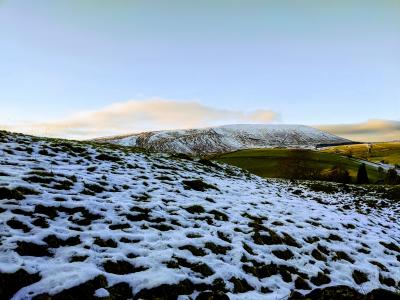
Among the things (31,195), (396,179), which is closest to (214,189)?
(31,195)

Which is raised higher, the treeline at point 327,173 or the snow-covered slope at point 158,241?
the snow-covered slope at point 158,241

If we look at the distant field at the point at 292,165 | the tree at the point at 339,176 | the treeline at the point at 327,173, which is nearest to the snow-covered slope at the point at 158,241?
the tree at the point at 339,176

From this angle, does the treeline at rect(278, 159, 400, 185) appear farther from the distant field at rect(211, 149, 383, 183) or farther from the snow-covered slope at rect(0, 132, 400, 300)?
the snow-covered slope at rect(0, 132, 400, 300)

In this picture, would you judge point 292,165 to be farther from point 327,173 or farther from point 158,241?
point 158,241

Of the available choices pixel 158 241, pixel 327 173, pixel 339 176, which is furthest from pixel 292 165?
pixel 158 241

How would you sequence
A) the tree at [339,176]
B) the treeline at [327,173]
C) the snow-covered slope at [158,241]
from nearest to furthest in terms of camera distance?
the snow-covered slope at [158,241] < the treeline at [327,173] < the tree at [339,176]

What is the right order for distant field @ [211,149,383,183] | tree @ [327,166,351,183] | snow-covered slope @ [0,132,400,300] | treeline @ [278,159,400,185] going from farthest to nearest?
distant field @ [211,149,383,183]
tree @ [327,166,351,183]
treeline @ [278,159,400,185]
snow-covered slope @ [0,132,400,300]

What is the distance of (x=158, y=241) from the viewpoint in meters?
9.39

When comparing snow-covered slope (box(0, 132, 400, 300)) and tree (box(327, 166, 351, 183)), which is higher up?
snow-covered slope (box(0, 132, 400, 300))

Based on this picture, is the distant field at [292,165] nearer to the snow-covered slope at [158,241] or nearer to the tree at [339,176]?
the tree at [339,176]

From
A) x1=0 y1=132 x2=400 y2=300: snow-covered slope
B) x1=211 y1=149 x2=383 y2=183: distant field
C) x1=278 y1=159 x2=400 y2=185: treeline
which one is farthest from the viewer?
x1=211 y1=149 x2=383 y2=183: distant field

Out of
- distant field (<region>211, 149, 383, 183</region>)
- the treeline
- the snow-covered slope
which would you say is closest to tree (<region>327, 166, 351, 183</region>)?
the treeline

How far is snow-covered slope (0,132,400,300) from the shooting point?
7.09 meters

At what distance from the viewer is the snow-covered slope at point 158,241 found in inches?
279
